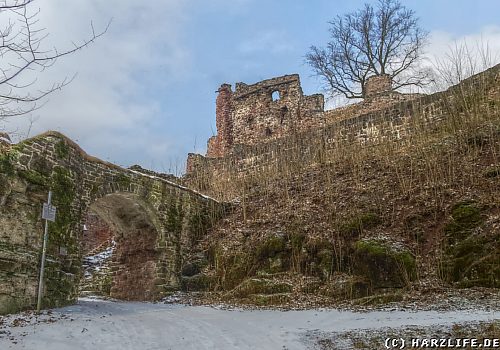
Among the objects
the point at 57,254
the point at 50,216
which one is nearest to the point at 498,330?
the point at 50,216

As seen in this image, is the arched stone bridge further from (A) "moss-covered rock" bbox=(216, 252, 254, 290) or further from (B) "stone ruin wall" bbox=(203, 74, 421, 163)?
(B) "stone ruin wall" bbox=(203, 74, 421, 163)

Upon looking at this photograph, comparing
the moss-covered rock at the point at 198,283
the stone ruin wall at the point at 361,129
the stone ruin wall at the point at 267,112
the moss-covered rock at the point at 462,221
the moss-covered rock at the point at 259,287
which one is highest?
the stone ruin wall at the point at 267,112

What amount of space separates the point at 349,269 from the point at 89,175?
19.8 feet

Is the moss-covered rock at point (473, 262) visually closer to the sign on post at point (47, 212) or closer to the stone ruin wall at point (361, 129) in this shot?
the stone ruin wall at point (361, 129)

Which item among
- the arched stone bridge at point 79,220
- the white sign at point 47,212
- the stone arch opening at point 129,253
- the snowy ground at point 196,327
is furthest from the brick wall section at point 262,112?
the white sign at point 47,212

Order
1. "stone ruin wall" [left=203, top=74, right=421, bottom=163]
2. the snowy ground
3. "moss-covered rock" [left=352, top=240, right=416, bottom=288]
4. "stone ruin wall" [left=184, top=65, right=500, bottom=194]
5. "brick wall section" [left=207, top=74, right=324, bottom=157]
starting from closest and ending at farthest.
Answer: the snowy ground, "moss-covered rock" [left=352, top=240, right=416, bottom=288], "stone ruin wall" [left=184, top=65, right=500, bottom=194], "stone ruin wall" [left=203, top=74, right=421, bottom=163], "brick wall section" [left=207, top=74, right=324, bottom=157]

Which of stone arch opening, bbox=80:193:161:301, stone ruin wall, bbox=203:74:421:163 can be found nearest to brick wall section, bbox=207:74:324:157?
stone ruin wall, bbox=203:74:421:163

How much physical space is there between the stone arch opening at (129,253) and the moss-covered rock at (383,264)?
17.3 ft

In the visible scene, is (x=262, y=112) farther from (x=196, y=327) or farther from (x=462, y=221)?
(x=196, y=327)

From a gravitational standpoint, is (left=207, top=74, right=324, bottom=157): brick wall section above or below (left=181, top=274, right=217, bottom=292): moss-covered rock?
above

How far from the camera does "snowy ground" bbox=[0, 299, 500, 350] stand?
6258 mm

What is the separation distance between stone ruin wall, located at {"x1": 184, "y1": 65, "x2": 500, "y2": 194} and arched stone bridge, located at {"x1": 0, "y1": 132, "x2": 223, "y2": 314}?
11.5ft

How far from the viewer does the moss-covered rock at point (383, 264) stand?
8820 millimetres

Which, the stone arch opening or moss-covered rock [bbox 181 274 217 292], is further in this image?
the stone arch opening
